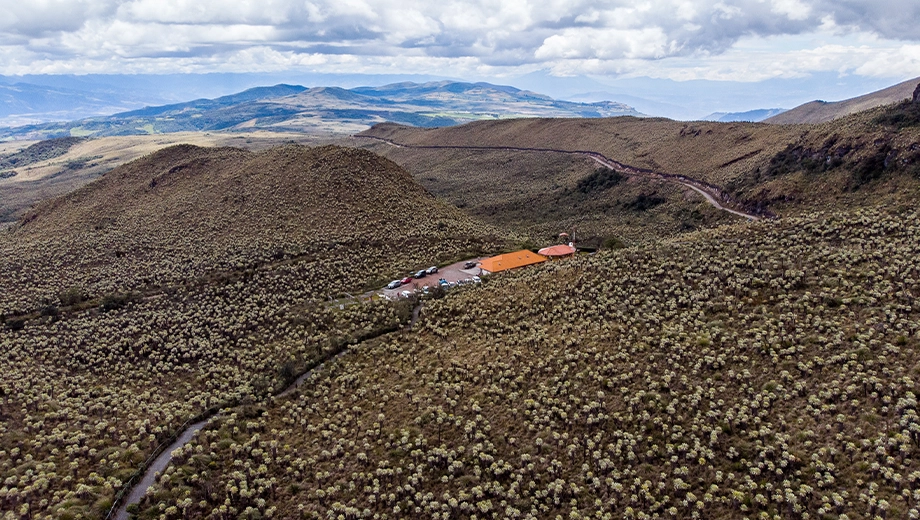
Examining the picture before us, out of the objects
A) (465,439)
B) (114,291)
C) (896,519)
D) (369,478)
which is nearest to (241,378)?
(369,478)

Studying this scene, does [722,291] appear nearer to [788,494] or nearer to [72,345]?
[788,494]

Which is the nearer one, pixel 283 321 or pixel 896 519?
pixel 896 519

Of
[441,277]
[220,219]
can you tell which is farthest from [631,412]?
[220,219]

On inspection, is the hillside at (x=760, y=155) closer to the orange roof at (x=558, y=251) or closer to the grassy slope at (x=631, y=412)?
the orange roof at (x=558, y=251)

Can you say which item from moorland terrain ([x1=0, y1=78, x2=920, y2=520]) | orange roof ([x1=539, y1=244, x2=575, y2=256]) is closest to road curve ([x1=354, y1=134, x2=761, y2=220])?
moorland terrain ([x1=0, y1=78, x2=920, y2=520])

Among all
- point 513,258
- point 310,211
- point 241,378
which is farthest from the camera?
point 310,211

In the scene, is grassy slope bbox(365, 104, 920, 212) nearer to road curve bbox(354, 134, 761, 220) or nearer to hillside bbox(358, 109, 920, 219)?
hillside bbox(358, 109, 920, 219)

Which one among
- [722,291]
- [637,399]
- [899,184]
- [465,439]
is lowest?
[465,439]

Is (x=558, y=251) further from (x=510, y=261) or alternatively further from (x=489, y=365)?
(x=489, y=365)
